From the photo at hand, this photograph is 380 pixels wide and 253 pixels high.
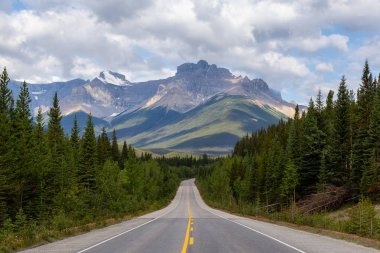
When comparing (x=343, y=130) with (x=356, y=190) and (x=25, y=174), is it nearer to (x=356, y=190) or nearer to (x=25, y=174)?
(x=356, y=190)

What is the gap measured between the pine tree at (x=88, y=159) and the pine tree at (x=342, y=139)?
40.6 meters

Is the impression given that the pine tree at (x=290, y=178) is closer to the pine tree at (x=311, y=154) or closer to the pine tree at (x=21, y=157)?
the pine tree at (x=311, y=154)

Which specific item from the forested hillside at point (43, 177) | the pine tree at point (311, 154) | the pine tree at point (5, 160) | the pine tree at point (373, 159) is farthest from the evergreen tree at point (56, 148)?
the pine tree at point (373, 159)

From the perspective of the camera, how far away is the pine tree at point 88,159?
72.9 m

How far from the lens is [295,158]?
211 feet

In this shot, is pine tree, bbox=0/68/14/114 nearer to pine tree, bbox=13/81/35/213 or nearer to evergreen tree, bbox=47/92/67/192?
pine tree, bbox=13/81/35/213

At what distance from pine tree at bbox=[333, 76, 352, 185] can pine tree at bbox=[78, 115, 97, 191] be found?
40642mm

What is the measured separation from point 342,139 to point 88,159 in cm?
4235

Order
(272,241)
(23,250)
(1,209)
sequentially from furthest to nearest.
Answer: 1. (1,209)
2. (272,241)
3. (23,250)

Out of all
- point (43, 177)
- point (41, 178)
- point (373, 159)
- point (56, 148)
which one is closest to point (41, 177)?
point (41, 178)

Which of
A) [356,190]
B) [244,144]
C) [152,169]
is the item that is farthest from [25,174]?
[244,144]

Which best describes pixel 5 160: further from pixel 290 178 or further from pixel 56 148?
pixel 290 178

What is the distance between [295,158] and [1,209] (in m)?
42.0

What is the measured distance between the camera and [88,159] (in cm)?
7400
